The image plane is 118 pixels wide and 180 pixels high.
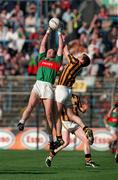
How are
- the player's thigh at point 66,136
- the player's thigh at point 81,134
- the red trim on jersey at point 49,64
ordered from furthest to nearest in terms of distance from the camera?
the player's thigh at point 66,136 → the red trim on jersey at point 49,64 → the player's thigh at point 81,134

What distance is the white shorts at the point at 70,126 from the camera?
17.8m

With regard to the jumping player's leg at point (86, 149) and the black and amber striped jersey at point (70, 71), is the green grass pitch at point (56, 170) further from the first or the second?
the black and amber striped jersey at point (70, 71)

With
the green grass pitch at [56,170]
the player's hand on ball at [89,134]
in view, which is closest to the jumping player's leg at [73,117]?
the player's hand on ball at [89,134]

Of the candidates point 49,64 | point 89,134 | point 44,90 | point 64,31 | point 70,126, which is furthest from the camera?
point 64,31

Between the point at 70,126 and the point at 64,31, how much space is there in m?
13.6

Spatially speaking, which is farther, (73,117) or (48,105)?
(48,105)

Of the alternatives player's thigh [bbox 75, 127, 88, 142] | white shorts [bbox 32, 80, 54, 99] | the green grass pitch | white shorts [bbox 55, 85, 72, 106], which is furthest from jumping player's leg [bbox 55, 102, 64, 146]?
the green grass pitch

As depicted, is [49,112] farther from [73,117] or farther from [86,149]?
[86,149]

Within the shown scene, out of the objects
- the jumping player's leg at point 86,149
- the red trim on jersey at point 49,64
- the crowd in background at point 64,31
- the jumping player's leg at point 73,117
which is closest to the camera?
the jumping player's leg at point 86,149

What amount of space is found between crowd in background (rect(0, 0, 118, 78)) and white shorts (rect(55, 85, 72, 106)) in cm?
1216

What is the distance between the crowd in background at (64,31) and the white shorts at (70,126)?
38.1 feet

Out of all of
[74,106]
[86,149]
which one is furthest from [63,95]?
[86,149]

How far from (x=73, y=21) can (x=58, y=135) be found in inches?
581

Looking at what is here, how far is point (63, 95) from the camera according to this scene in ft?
56.4
